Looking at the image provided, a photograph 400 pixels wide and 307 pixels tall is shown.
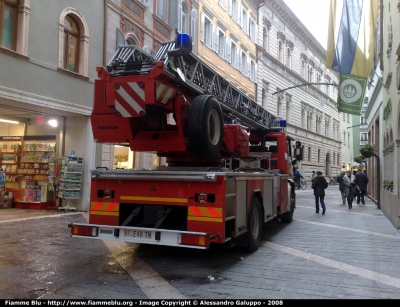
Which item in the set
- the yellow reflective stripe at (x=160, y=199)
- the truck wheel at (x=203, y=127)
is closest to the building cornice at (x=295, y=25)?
the truck wheel at (x=203, y=127)

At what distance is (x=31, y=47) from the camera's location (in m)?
10.6

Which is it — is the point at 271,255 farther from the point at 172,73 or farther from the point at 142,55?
the point at 142,55

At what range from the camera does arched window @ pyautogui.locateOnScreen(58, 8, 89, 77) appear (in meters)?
12.0

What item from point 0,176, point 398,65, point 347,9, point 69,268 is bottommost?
point 69,268

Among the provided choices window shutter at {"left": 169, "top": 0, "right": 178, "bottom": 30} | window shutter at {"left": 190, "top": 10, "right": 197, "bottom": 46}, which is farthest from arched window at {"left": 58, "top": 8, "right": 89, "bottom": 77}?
window shutter at {"left": 190, "top": 10, "right": 197, "bottom": 46}

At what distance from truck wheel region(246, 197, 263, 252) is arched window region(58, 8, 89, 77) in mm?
7572

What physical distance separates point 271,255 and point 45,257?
3.88 meters

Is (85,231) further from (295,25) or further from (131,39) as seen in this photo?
(295,25)

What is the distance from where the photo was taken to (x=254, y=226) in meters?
7.41

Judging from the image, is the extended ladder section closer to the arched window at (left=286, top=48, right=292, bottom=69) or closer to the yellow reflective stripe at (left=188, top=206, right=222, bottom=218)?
the yellow reflective stripe at (left=188, top=206, right=222, bottom=218)

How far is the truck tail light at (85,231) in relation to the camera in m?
6.07

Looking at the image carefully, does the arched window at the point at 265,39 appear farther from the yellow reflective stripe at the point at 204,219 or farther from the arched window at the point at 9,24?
the yellow reflective stripe at the point at 204,219

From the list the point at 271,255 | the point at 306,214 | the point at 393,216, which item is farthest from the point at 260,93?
the point at 271,255

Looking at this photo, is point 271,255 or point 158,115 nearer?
point 158,115
